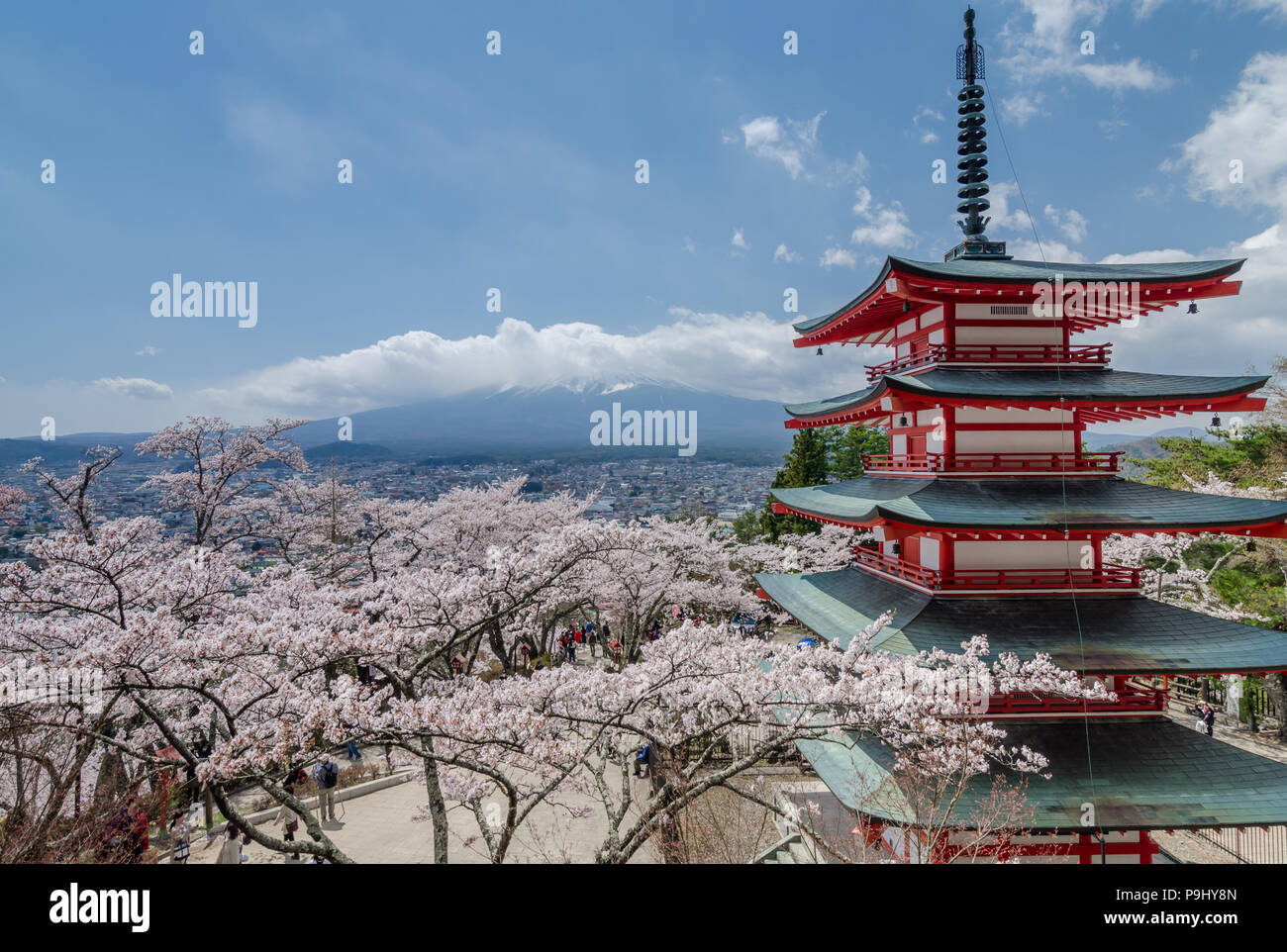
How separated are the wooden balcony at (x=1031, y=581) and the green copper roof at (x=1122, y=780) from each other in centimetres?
163

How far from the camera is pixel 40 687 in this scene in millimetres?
4973

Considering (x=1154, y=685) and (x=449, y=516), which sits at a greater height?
(x=449, y=516)

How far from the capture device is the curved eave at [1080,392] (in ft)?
23.5

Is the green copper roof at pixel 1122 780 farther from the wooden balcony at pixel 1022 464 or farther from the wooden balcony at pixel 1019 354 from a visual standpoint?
the wooden balcony at pixel 1019 354

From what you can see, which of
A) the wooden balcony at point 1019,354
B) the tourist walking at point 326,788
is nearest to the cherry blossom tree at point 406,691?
the tourist walking at point 326,788

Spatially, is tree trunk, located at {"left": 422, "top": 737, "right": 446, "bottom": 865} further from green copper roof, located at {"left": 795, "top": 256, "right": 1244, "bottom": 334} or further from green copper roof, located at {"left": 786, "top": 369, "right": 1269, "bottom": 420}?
green copper roof, located at {"left": 795, "top": 256, "right": 1244, "bottom": 334}

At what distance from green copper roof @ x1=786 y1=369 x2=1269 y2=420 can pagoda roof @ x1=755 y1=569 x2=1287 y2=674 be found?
2688 mm

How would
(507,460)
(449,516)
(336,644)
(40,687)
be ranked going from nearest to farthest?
(40,687)
(336,644)
(449,516)
(507,460)

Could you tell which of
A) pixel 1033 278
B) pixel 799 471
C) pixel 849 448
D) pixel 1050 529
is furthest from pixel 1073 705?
pixel 849 448

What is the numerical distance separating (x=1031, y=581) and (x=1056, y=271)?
437 cm

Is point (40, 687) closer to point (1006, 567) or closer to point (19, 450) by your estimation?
point (1006, 567)
